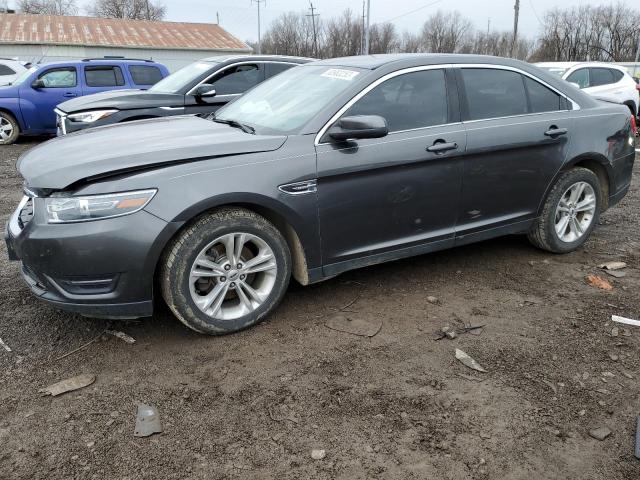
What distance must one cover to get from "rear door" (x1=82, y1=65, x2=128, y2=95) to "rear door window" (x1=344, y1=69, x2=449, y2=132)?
9816mm

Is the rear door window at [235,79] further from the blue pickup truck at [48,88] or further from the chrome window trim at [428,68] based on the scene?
the blue pickup truck at [48,88]

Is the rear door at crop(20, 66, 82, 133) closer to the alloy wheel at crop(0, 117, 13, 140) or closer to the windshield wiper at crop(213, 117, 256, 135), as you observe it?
the alloy wheel at crop(0, 117, 13, 140)

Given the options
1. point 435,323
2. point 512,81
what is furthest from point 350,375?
point 512,81

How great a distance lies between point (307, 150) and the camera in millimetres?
3482

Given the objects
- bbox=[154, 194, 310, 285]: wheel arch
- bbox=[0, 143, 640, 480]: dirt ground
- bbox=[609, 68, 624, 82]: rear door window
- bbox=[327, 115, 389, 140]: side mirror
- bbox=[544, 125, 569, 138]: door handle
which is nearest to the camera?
bbox=[0, 143, 640, 480]: dirt ground

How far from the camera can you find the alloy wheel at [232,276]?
330 centimetres

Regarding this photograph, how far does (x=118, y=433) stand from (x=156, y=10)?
258 feet

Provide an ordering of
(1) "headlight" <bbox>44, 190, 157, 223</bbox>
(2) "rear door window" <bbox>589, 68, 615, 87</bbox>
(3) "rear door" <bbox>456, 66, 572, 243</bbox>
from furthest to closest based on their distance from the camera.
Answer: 1. (2) "rear door window" <bbox>589, 68, 615, 87</bbox>
2. (3) "rear door" <bbox>456, 66, 572, 243</bbox>
3. (1) "headlight" <bbox>44, 190, 157, 223</bbox>

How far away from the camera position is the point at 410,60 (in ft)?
13.2

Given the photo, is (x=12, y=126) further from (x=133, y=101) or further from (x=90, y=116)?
(x=133, y=101)

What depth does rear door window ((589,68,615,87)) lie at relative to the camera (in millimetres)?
12055

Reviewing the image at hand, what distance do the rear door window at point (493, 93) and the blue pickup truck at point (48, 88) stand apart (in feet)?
32.6

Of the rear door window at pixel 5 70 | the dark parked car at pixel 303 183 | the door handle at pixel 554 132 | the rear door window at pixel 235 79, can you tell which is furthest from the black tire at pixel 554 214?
the rear door window at pixel 5 70

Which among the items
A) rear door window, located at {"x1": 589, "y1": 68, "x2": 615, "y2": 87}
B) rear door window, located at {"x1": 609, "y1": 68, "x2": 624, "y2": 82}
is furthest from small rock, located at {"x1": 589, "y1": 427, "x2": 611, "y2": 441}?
rear door window, located at {"x1": 609, "y1": 68, "x2": 624, "y2": 82}
